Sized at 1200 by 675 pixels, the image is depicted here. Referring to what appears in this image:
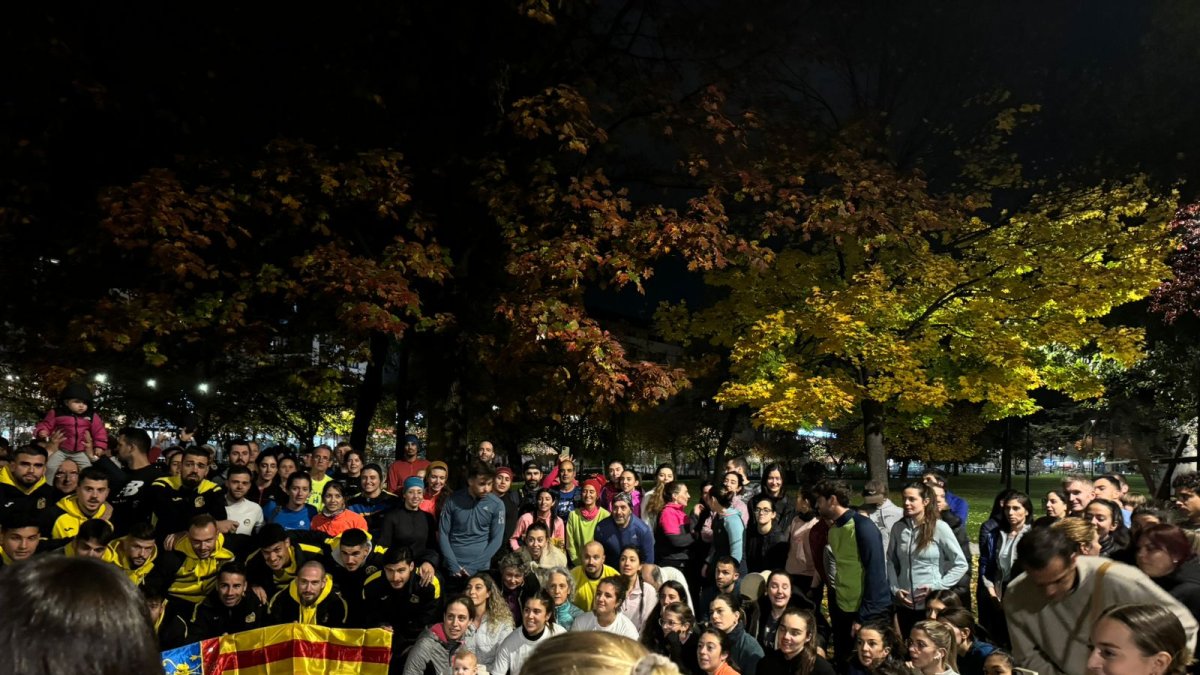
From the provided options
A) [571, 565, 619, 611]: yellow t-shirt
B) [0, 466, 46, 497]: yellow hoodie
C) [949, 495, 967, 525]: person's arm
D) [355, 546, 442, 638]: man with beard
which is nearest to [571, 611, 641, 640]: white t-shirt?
[571, 565, 619, 611]: yellow t-shirt

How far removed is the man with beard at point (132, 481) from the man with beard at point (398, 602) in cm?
220

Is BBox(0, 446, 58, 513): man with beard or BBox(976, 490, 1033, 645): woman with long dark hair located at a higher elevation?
BBox(0, 446, 58, 513): man with beard

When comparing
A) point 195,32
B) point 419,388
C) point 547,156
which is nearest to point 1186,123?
point 547,156

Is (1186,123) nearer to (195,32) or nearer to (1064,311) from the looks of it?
(1064,311)

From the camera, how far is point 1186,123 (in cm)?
1753

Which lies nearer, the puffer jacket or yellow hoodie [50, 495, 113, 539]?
yellow hoodie [50, 495, 113, 539]

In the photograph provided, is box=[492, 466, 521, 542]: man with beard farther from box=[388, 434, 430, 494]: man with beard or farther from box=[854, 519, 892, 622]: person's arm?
box=[854, 519, 892, 622]: person's arm

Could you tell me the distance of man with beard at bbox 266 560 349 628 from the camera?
7.71 metres

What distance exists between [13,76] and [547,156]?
20.2 ft

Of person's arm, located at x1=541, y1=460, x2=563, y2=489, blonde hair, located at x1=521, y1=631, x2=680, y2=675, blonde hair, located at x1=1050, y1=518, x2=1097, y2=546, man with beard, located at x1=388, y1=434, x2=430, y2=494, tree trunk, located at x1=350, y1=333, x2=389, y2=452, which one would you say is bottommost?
blonde hair, located at x1=1050, y1=518, x2=1097, y2=546

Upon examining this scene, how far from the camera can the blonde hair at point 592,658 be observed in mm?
1646

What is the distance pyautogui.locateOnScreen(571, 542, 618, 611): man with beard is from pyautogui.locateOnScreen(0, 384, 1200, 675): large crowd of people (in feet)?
0.06

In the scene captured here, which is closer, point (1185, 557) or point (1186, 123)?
Answer: point (1185, 557)

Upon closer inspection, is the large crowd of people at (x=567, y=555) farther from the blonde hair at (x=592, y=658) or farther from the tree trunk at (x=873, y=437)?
the tree trunk at (x=873, y=437)
